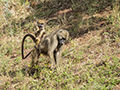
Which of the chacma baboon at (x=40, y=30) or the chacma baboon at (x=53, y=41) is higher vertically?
the chacma baboon at (x=40, y=30)

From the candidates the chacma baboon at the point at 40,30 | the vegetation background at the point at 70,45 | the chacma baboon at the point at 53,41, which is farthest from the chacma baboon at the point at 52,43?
the vegetation background at the point at 70,45

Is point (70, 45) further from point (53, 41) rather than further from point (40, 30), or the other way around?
point (40, 30)

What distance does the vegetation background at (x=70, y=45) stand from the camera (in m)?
4.28

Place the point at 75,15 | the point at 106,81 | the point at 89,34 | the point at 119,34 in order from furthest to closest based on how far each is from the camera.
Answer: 1. the point at 75,15
2. the point at 89,34
3. the point at 119,34
4. the point at 106,81

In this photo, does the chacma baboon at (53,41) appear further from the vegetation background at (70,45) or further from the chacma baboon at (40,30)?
the vegetation background at (70,45)

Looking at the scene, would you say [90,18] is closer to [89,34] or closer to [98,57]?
[89,34]

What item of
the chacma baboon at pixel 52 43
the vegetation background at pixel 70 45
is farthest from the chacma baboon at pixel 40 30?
the vegetation background at pixel 70 45

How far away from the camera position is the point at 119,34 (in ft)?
17.6

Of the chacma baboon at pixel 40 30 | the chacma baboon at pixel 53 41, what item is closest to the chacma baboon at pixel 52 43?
the chacma baboon at pixel 53 41

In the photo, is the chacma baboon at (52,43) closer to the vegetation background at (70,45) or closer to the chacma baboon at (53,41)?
the chacma baboon at (53,41)

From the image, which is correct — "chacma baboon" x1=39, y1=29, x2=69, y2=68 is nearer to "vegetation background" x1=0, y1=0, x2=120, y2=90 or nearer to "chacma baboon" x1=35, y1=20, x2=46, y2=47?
"chacma baboon" x1=35, y1=20, x2=46, y2=47

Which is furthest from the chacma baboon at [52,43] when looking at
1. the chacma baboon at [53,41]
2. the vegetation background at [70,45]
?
the vegetation background at [70,45]

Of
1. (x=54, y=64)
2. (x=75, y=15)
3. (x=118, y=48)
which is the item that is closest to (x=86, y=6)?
(x=75, y=15)

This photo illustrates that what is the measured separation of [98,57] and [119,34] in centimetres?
124
